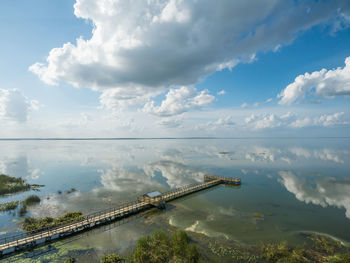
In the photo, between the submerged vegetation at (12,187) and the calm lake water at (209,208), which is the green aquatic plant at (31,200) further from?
the submerged vegetation at (12,187)

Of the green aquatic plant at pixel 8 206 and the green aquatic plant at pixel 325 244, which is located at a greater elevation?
the green aquatic plant at pixel 8 206

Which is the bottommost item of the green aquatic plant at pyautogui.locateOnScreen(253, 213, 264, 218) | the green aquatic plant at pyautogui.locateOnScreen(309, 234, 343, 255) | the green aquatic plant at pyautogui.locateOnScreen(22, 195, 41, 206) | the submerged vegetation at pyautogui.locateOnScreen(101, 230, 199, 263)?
the green aquatic plant at pyautogui.locateOnScreen(253, 213, 264, 218)

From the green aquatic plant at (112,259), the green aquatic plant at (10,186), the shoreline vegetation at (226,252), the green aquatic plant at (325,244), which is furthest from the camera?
the green aquatic plant at (10,186)

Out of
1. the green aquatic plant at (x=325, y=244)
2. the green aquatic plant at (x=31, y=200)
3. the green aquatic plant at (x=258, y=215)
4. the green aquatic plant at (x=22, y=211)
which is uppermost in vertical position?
the green aquatic plant at (x=31, y=200)

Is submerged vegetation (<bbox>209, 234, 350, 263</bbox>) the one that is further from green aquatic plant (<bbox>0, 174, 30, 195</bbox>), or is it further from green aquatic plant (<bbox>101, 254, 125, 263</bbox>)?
green aquatic plant (<bbox>0, 174, 30, 195</bbox>)

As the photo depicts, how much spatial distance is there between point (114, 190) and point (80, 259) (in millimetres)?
26338

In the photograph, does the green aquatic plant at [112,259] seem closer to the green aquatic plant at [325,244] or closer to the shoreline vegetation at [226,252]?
the shoreline vegetation at [226,252]

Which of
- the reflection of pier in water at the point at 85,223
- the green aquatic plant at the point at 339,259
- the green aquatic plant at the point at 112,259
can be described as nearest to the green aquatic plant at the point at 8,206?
the reflection of pier in water at the point at 85,223

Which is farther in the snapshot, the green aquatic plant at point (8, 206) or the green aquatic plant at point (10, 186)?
the green aquatic plant at point (10, 186)

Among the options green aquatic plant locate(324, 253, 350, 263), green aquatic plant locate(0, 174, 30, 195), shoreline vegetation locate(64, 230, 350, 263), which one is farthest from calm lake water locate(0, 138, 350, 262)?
green aquatic plant locate(324, 253, 350, 263)

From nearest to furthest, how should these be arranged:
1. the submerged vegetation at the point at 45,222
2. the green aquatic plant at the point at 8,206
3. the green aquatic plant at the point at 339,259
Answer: the green aquatic plant at the point at 339,259, the submerged vegetation at the point at 45,222, the green aquatic plant at the point at 8,206

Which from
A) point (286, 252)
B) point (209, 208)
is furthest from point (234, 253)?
point (209, 208)

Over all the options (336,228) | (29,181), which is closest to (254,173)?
(336,228)

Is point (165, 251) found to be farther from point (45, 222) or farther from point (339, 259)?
point (45, 222)
